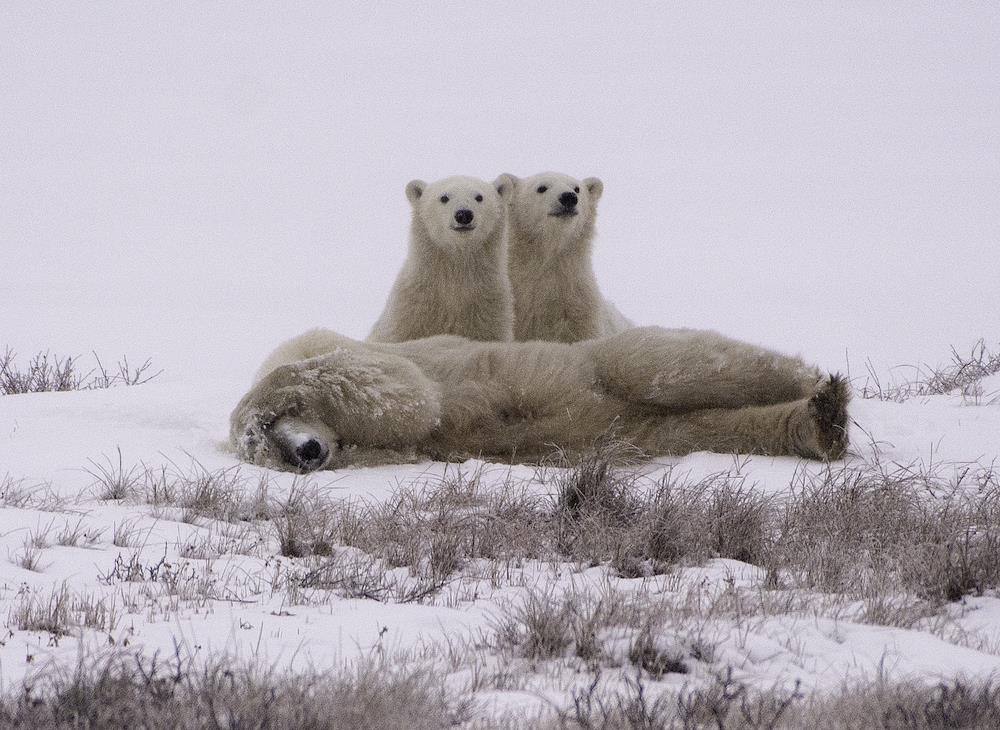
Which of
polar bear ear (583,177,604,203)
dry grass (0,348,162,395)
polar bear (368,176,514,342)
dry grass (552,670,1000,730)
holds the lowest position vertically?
dry grass (0,348,162,395)

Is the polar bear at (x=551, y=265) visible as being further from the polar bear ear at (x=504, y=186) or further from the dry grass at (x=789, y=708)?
the dry grass at (x=789, y=708)

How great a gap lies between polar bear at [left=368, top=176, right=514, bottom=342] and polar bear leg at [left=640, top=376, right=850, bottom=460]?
249 centimetres

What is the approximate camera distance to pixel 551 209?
29.5ft

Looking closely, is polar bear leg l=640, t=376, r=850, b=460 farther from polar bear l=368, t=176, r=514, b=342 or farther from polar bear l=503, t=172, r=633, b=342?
polar bear l=503, t=172, r=633, b=342

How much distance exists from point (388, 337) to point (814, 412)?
367cm

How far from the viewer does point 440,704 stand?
254 centimetres

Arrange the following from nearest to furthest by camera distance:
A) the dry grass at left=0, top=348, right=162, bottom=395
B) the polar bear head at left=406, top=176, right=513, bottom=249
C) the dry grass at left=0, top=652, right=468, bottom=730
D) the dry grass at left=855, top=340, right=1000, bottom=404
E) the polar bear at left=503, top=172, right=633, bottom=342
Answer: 1. the dry grass at left=0, top=652, right=468, bottom=730
2. the polar bear head at left=406, top=176, right=513, bottom=249
3. the polar bear at left=503, top=172, right=633, bottom=342
4. the dry grass at left=855, top=340, right=1000, bottom=404
5. the dry grass at left=0, top=348, right=162, bottom=395

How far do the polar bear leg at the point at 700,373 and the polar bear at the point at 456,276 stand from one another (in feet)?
7.27

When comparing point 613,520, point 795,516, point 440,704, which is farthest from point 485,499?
point 440,704

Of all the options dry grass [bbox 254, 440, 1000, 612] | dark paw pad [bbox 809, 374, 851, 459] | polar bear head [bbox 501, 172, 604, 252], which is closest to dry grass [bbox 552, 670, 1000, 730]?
dry grass [bbox 254, 440, 1000, 612]

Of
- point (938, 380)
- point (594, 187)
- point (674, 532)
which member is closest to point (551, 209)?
point (594, 187)

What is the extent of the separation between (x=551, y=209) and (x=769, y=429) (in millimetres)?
3549

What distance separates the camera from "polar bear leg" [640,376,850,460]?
5809 millimetres

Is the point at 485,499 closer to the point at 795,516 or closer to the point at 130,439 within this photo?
the point at 795,516
